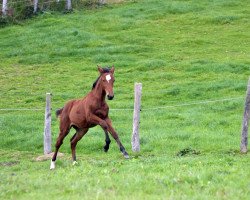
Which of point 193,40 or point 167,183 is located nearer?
point 167,183

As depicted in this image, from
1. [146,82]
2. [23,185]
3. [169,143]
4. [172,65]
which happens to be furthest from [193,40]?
[23,185]

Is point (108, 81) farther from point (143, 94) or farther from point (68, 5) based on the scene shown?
point (68, 5)

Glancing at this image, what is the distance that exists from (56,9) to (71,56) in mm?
12630

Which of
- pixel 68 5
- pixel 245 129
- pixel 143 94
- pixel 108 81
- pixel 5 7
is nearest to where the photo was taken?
pixel 108 81

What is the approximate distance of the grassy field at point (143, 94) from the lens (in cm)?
1040

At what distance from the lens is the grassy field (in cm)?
1040

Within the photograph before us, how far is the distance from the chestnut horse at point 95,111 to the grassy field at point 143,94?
0.83 meters

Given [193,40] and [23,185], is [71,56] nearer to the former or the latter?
[193,40]

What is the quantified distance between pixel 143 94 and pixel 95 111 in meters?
11.6

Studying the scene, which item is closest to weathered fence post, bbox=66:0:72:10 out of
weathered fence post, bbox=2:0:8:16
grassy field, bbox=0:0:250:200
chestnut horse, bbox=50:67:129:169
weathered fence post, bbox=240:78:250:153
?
grassy field, bbox=0:0:250:200

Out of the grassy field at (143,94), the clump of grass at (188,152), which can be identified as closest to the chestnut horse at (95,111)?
the grassy field at (143,94)

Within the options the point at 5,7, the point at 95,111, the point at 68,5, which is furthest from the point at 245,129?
the point at 68,5

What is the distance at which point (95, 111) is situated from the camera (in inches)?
573

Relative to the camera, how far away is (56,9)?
153ft
